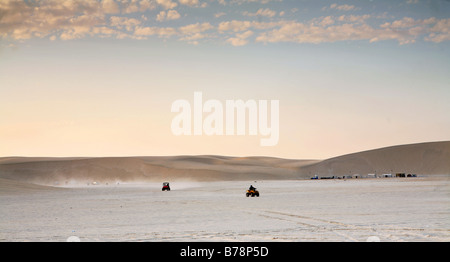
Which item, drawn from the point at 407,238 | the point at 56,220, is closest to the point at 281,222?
the point at 407,238

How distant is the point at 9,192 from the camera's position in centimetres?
6006
